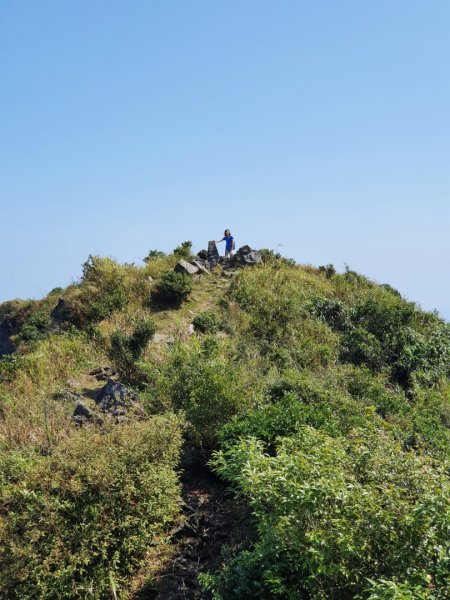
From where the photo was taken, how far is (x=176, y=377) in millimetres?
8391

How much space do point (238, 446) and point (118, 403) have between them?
382 centimetres

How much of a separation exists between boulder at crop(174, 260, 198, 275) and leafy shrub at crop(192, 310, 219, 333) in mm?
3883

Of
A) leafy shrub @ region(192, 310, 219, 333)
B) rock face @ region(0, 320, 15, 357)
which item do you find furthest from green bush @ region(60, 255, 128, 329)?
rock face @ region(0, 320, 15, 357)

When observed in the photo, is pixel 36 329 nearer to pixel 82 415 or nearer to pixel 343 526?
pixel 82 415

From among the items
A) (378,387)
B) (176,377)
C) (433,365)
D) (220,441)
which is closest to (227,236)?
(433,365)

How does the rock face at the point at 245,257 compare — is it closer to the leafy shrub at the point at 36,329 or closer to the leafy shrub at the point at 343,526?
the leafy shrub at the point at 36,329

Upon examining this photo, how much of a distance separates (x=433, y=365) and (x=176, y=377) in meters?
8.28

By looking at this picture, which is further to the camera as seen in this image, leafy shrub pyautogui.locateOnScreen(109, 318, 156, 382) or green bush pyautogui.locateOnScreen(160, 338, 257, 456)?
leafy shrub pyautogui.locateOnScreen(109, 318, 156, 382)

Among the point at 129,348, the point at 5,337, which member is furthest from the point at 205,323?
the point at 5,337

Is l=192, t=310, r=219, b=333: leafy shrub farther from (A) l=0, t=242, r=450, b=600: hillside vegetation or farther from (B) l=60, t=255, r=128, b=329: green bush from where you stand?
(B) l=60, t=255, r=128, b=329: green bush

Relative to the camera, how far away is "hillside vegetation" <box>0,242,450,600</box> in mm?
3854

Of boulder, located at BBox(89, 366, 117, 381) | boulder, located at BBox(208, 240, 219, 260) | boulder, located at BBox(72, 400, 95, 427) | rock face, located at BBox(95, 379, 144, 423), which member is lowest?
boulder, located at BBox(72, 400, 95, 427)

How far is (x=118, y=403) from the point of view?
876 centimetres

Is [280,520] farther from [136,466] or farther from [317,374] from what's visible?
[317,374]
